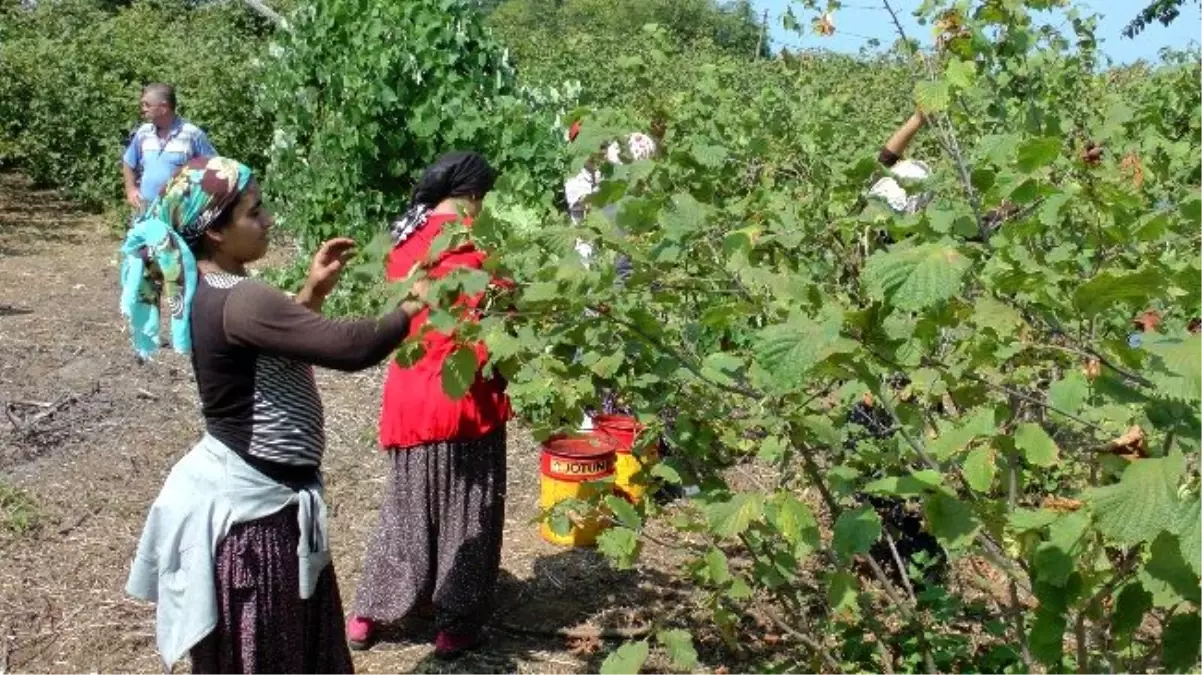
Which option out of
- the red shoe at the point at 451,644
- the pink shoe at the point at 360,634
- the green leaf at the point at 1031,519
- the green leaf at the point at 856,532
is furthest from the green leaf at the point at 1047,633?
the pink shoe at the point at 360,634

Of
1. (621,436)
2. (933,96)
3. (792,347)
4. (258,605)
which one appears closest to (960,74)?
(933,96)

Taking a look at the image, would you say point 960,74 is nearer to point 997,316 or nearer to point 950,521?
point 997,316

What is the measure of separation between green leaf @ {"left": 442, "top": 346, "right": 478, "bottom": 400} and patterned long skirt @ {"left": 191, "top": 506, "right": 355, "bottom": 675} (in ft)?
2.43

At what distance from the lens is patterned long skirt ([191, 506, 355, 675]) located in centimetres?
286

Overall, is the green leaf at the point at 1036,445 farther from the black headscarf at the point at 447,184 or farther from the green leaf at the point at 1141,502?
the black headscarf at the point at 447,184

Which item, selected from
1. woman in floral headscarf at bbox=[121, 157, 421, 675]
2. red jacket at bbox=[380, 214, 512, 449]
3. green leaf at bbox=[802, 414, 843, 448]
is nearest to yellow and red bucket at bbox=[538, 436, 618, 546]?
red jacket at bbox=[380, 214, 512, 449]

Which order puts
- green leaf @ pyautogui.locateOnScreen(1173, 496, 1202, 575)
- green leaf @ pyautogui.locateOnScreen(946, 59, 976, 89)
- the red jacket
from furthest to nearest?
the red jacket < green leaf @ pyautogui.locateOnScreen(946, 59, 976, 89) < green leaf @ pyautogui.locateOnScreen(1173, 496, 1202, 575)

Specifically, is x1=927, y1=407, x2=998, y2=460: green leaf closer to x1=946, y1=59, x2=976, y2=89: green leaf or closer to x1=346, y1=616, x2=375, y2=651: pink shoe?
x1=946, y1=59, x2=976, y2=89: green leaf

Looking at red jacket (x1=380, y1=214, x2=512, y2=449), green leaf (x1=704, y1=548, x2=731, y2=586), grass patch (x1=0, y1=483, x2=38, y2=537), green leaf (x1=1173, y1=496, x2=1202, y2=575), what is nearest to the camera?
green leaf (x1=1173, y1=496, x2=1202, y2=575)

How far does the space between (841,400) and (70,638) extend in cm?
263

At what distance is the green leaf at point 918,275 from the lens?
4.92 ft

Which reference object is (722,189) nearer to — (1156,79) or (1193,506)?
(1193,506)

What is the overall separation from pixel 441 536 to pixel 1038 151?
2629mm

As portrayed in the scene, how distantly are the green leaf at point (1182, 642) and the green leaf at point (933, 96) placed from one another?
0.81m
